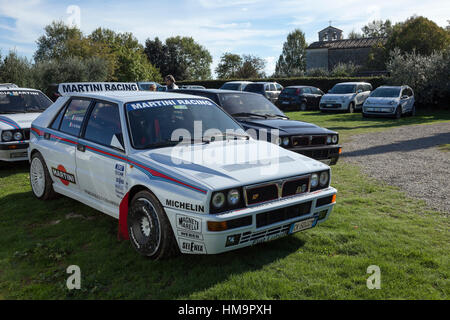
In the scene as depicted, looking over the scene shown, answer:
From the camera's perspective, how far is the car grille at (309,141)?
7.00 meters

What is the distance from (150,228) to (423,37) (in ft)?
149

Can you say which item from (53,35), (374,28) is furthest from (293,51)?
(53,35)

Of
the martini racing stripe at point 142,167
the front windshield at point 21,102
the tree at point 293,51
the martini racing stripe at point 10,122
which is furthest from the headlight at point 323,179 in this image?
the tree at point 293,51

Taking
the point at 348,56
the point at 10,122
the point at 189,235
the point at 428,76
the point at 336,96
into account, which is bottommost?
the point at 189,235

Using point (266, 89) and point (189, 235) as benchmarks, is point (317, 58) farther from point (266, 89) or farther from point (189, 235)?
point (189, 235)

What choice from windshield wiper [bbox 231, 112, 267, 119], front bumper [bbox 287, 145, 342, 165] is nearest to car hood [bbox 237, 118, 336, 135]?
windshield wiper [bbox 231, 112, 267, 119]

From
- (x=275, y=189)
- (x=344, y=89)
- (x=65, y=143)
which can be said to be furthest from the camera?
(x=344, y=89)

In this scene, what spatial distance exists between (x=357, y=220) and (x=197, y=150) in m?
2.31

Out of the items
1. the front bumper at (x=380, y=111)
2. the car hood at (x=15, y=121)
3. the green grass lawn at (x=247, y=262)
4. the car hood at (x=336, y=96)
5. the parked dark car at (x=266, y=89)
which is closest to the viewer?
the green grass lawn at (x=247, y=262)

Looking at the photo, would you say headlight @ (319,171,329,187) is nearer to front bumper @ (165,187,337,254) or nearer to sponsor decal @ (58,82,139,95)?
front bumper @ (165,187,337,254)

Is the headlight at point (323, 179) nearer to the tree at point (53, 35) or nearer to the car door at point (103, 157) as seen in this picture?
the car door at point (103, 157)

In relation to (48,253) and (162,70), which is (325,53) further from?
(48,253)

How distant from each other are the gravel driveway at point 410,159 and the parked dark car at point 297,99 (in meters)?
10.1

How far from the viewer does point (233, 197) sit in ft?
11.6
